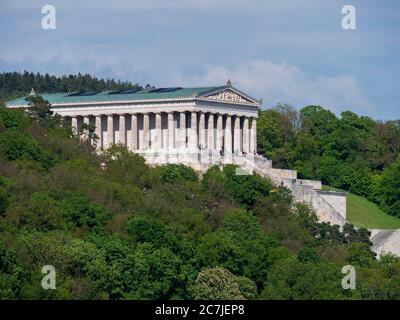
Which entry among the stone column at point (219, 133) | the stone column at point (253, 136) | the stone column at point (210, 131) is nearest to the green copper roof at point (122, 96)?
the stone column at point (210, 131)

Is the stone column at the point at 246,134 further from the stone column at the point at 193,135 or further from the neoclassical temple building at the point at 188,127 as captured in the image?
the stone column at the point at 193,135

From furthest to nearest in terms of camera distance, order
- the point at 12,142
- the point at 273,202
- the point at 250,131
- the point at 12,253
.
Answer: the point at 250,131, the point at 273,202, the point at 12,142, the point at 12,253

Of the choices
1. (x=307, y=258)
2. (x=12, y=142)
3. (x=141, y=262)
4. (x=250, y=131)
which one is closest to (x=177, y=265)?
(x=141, y=262)

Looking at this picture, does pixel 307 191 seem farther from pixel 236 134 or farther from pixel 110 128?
pixel 110 128
